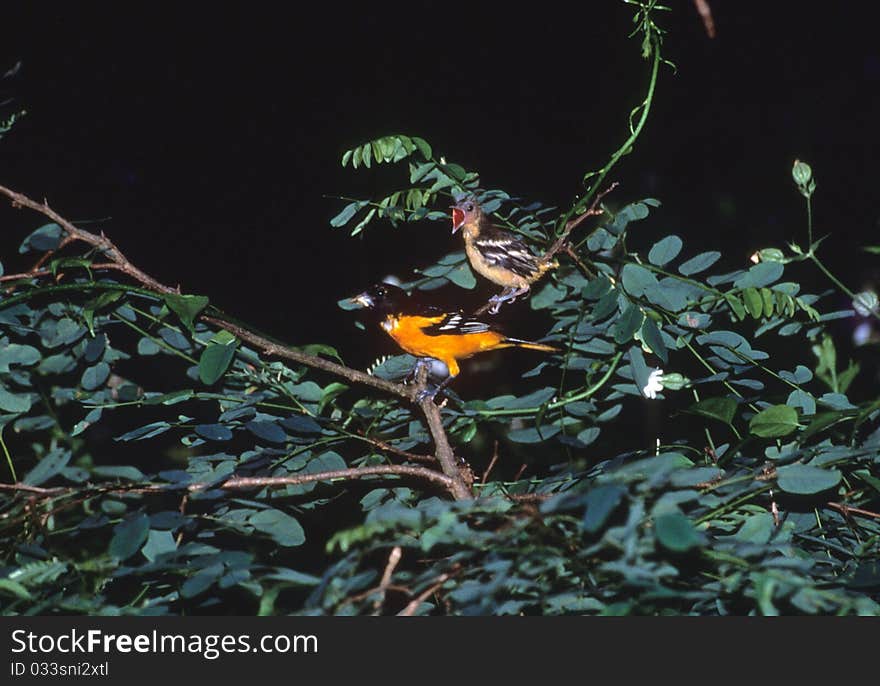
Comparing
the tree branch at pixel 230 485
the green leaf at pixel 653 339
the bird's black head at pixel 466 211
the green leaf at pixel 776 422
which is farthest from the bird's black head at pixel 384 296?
the green leaf at pixel 776 422

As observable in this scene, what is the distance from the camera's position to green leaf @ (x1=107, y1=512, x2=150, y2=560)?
3.36 feet

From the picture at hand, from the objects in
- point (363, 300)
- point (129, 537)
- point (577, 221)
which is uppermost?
point (363, 300)

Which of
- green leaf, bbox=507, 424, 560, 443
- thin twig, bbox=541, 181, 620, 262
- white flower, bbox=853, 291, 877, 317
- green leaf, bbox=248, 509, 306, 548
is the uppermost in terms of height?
thin twig, bbox=541, 181, 620, 262

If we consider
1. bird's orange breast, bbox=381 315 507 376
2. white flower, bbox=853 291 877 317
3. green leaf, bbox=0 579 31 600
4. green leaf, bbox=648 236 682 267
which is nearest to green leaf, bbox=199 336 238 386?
green leaf, bbox=0 579 31 600

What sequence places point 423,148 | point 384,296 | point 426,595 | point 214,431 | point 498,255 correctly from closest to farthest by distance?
point 426,595, point 214,431, point 423,148, point 498,255, point 384,296

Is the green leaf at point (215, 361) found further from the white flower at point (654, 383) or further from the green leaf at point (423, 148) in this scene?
the white flower at point (654, 383)

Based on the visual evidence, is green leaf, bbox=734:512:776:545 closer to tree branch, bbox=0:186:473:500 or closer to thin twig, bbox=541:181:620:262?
tree branch, bbox=0:186:473:500

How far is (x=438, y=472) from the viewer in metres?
1.25

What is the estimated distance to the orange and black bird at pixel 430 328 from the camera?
2369 millimetres

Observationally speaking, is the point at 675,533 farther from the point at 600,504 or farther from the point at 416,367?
the point at 416,367

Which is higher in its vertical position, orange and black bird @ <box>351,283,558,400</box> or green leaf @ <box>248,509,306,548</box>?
orange and black bird @ <box>351,283,558,400</box>

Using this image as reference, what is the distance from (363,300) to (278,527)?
0.94 meters

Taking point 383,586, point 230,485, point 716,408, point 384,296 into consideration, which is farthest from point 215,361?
point 384,296

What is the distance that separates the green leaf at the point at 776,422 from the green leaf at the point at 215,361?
2.79 ft
